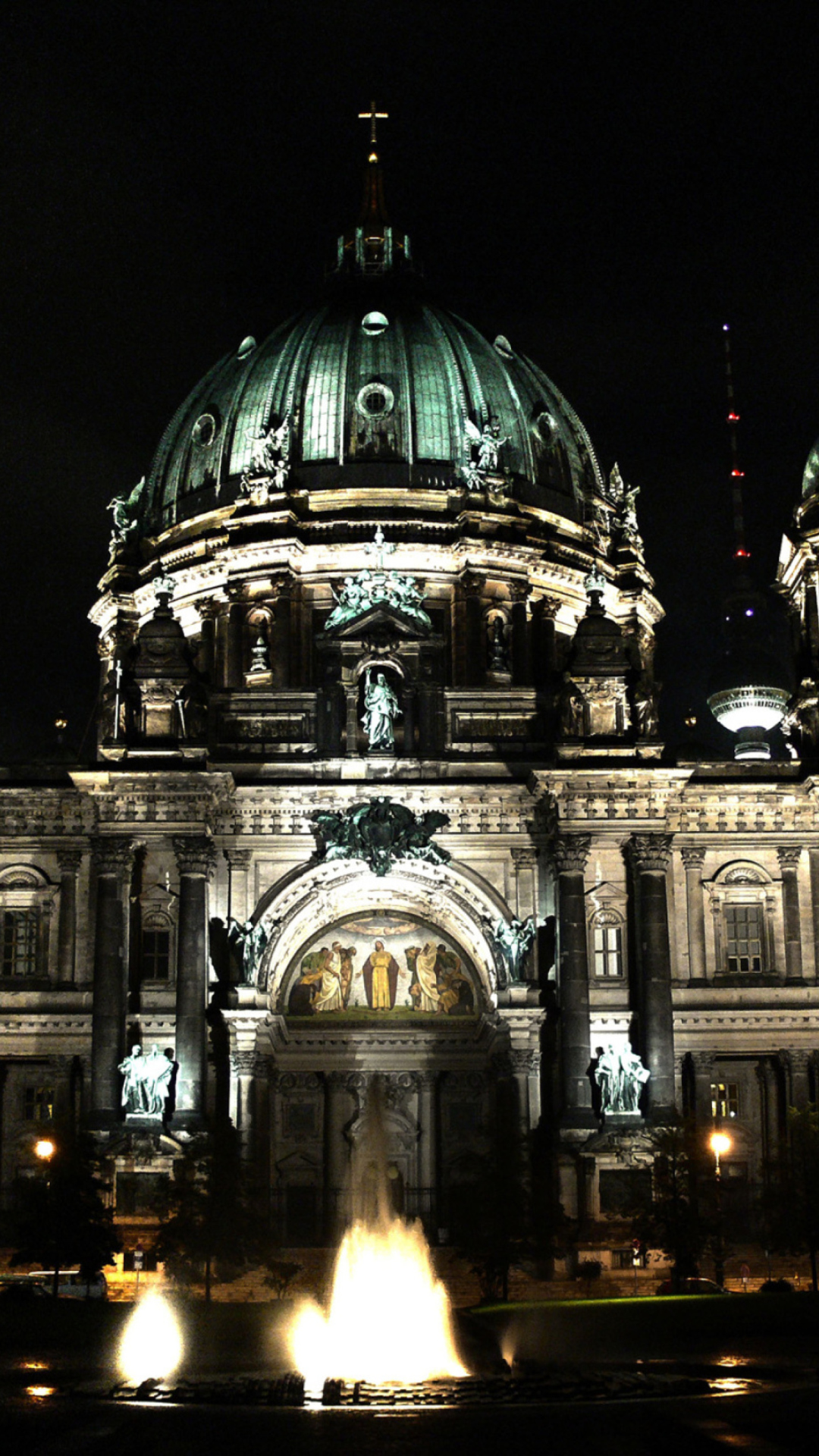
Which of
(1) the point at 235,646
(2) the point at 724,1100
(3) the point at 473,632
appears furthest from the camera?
(1) the point at 235,646

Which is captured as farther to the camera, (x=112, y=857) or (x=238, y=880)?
(x=238, y=880)

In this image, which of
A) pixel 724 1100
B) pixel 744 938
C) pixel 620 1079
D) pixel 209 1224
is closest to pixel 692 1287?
pixel 620 1079

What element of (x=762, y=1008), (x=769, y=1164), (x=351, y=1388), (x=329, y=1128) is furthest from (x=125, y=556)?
(x=351, y=1388)

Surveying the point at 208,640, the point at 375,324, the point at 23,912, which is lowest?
the point at 23,912

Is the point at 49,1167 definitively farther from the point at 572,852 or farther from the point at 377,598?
the point at 377,598

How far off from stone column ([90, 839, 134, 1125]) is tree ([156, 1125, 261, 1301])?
5247 mm

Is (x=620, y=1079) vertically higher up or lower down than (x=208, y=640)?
lower down

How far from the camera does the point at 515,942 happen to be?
62.6 metres

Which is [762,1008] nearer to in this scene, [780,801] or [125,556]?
[780,801]

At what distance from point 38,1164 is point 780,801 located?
24.9 meters

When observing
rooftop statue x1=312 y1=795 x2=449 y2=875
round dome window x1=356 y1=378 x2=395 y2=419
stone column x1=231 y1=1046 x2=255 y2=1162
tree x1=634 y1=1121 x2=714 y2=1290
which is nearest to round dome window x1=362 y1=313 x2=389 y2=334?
round dome window x1=356 y1=378 x2=395 y2=419

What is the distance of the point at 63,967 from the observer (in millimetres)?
64375

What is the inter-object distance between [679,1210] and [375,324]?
127 ft

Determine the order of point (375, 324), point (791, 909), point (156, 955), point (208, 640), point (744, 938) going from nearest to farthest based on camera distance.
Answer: point (156, 955), point (791, 909), point (744, 938), point (208, 640), point (375, 324)
